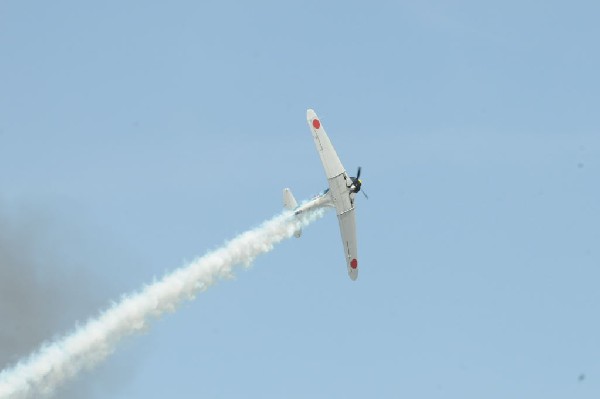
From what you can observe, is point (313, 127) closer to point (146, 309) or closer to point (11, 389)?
point (146, 309)

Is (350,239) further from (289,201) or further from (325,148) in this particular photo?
(325,148)

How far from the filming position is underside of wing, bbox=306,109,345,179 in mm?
123562

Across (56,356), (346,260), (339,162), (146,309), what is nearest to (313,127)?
(339,162)

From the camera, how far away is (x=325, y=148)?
125 metres

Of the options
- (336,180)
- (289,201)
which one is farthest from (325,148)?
(289,201)

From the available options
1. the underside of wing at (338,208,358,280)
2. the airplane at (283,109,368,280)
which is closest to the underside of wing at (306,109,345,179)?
the airplane at (283,109,368,280)

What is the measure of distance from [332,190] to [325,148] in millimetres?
3484

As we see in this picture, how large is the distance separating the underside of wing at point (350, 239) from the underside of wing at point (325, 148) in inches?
153

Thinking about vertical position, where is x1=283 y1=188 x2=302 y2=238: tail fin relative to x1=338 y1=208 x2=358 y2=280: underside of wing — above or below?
above

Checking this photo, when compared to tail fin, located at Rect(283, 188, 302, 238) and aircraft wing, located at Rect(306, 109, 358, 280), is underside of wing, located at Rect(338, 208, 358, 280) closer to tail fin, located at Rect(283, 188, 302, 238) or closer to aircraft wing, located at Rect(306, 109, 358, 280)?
aircraft wing, located at Rect(306, 109, 358, 280)

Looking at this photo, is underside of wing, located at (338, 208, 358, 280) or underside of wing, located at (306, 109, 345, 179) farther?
underside of wing, located at (338, 208, 358, 280)

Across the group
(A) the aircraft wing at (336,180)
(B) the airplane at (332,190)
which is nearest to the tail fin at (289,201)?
(B) the airplane at (332,190)

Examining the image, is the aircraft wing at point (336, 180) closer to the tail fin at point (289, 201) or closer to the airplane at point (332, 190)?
the airplane at point (332, 190)

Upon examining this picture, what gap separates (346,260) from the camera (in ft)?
424
